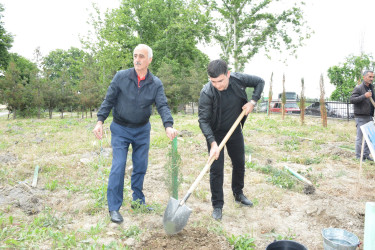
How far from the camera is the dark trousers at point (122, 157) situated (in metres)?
3.01

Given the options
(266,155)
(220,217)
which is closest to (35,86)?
(266,155)

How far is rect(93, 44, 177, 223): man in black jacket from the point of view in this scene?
118 inches

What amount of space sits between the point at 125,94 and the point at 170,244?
1638 millimetres

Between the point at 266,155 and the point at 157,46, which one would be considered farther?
the point at 157,46

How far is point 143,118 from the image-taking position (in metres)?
3.09

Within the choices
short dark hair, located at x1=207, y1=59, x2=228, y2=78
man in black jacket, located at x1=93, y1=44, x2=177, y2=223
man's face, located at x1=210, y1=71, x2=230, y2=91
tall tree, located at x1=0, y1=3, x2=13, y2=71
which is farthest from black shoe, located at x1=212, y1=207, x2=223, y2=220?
tall tree, located at x1=0, y1=3, x2=13, y2=71

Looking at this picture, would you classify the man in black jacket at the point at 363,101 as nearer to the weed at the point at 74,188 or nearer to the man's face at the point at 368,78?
the man's face at the point at 368,78

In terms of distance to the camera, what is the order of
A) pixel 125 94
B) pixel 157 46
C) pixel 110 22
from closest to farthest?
pixel 125 94, pixel 110 22, pixel 157 46

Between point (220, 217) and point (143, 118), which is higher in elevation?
point (143, 118)

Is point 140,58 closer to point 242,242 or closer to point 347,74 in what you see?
point 242,242

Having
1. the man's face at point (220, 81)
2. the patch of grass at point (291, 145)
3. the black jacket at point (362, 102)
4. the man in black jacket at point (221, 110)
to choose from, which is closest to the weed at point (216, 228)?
the man in black jacket at point (221, 110)

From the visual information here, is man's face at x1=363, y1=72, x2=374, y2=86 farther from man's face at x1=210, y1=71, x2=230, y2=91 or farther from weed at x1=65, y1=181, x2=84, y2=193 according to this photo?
weed at x1=65, y1=181, x2=84, y2=193

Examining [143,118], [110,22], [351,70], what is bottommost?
[143,118]

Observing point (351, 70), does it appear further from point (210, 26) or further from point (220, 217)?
point (220, 217)
